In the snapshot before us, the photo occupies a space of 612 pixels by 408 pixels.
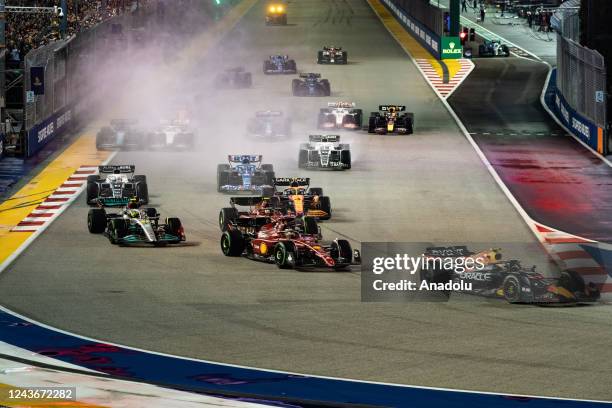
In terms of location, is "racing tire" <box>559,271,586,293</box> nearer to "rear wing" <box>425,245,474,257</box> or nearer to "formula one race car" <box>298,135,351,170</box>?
"rear wing" <box>425,245,474,257</box>

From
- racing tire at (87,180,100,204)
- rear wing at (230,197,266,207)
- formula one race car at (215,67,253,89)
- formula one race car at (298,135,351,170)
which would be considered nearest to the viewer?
rear wing at (230,197,266,207)

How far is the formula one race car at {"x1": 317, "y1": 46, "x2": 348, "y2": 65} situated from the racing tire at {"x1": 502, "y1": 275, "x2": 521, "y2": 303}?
57216mm

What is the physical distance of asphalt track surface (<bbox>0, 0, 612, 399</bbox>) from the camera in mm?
23234

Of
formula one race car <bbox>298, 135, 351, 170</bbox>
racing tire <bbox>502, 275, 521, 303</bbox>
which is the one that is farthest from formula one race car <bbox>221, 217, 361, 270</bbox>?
formula one race car <bbox>298, 135, 351, 170</bbox>

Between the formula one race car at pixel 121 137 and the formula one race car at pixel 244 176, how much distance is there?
10.8 meters

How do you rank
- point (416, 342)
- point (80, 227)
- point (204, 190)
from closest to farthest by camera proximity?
point (416, 342) < point (80, 227) < point (204, 190)

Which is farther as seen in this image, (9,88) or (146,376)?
(9,88)

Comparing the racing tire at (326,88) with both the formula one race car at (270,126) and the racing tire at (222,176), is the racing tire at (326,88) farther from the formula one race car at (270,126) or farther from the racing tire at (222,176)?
the racing tire at (222,176)

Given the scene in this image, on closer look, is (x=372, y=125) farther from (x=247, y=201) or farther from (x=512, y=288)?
(x=512, y=288)

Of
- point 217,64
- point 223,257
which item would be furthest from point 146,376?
point 217,64

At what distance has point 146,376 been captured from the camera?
875 inches

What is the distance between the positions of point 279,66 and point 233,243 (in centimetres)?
4743

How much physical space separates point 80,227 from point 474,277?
13705 mm

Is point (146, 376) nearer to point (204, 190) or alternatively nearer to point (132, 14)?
point (204, 190)
